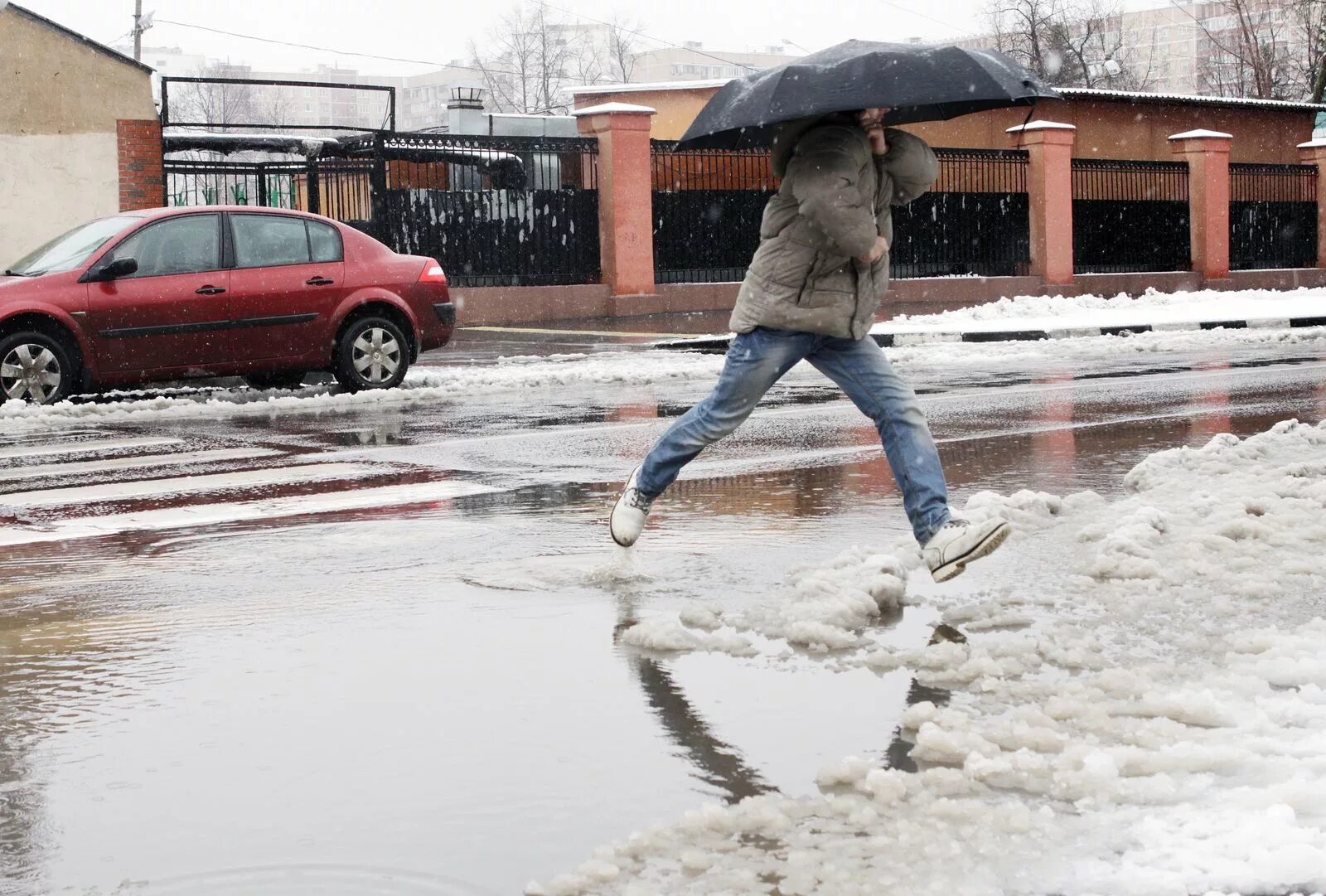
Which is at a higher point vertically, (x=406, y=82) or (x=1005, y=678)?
(x=406, y=82)

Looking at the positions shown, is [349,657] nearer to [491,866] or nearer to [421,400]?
[491,866]

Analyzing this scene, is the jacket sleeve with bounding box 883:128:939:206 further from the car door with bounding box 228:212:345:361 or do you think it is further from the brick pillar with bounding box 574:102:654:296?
the brick pillar with bounding box 574:102:654:296

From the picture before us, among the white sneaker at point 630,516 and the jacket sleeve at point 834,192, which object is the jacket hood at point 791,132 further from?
the white sneaker at point 630,516

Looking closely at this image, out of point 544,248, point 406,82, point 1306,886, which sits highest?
point 406,82

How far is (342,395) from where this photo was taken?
13.9 meters

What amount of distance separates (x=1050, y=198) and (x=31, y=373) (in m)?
20.6

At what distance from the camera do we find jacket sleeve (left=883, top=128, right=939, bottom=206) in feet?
18.7

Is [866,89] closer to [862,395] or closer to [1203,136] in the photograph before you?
[862,395]

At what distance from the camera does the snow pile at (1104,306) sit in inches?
903

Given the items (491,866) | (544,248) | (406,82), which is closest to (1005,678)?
(491,866)

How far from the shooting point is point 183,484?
885 centimetres

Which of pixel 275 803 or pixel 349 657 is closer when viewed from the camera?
pixel 275 803

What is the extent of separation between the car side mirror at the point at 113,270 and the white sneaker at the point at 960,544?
9.12m

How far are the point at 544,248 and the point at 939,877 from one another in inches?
867
